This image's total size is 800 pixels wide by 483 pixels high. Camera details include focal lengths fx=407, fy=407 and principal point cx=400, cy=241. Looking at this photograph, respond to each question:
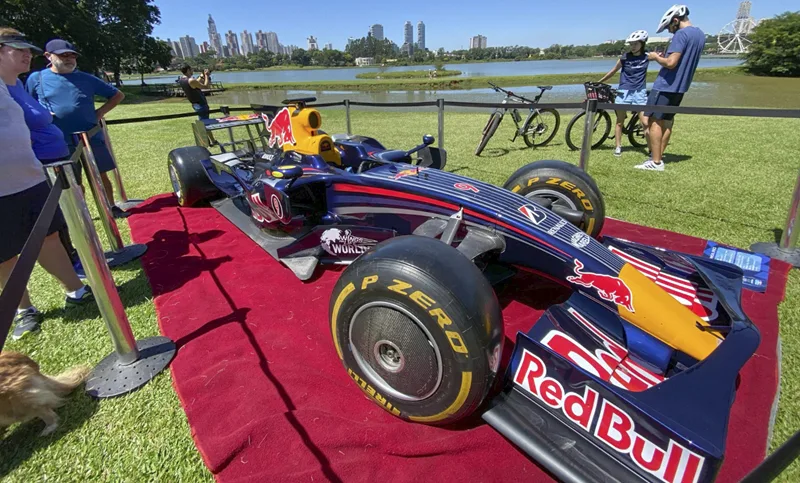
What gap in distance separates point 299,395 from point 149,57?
5687 centimetres

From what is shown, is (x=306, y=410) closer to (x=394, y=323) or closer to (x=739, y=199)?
(x=394, y=323)

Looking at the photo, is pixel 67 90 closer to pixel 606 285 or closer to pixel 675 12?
pixel 606 285

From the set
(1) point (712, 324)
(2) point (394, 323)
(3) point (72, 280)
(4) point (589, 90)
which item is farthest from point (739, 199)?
(3) point (72, 280)

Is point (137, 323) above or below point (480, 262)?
below

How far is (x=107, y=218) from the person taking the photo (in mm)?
4133

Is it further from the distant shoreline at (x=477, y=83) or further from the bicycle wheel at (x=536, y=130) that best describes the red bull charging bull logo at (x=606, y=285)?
the distant shoreline at (x=477, y=83)

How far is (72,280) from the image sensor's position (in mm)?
3387

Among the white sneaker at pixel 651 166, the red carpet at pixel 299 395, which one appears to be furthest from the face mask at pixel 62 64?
the white sneaker at pixel 651 166

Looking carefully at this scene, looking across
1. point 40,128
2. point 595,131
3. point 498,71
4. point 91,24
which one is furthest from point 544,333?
point 498,71

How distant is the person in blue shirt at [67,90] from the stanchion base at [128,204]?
1360 millimetres

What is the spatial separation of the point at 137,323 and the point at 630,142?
9523 mm

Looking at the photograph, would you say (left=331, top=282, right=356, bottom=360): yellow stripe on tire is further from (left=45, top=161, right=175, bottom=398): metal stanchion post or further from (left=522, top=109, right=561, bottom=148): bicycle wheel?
(left=522, top=109, right=561, bottom=148): bicycle wheel

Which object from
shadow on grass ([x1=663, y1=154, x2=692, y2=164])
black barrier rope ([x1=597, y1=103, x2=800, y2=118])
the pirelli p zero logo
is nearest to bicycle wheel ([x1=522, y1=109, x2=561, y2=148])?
shadow on grass ([x1=663, y1=154, x2=692, y2=164])

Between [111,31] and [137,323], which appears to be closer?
[137,323]
